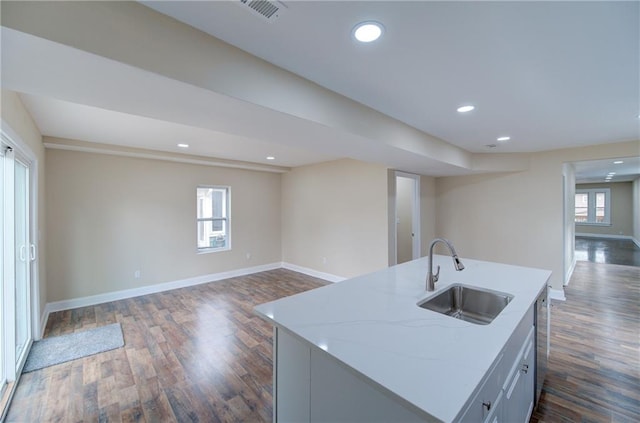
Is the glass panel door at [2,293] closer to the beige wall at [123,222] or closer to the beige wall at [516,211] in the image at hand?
the beige wall at [123,222]

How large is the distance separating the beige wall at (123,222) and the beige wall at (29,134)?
26cm

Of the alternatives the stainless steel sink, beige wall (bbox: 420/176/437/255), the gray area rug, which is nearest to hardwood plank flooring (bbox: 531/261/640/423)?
the stainless steel sink

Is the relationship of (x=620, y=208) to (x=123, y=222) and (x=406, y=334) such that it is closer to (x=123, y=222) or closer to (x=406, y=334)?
(x=406, y=334)

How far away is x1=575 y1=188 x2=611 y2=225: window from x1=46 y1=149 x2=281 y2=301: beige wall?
1406cm

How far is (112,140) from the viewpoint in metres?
3.73

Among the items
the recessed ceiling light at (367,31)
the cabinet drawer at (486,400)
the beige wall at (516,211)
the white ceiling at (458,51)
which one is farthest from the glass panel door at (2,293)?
the beige wall at (516,211)

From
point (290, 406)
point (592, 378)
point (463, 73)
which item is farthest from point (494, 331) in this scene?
point (592, 378)

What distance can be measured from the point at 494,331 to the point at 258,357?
222 cm

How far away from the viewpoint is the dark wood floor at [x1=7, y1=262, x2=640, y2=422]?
1992mm

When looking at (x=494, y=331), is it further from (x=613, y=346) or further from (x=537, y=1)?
(x=613, y=346)

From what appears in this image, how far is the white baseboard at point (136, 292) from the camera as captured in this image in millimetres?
3830

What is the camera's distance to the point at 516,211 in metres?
4.86

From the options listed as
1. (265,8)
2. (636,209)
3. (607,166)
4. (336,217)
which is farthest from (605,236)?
(265,8)

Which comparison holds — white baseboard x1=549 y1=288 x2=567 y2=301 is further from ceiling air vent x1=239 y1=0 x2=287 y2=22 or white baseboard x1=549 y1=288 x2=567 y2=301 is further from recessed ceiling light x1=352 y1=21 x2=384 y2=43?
ceiling air vent x1=239 y1=0 x2=287 y2=22
